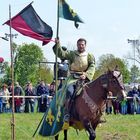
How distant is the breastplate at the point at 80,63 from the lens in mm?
12320

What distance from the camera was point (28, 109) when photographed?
A: 25516mm

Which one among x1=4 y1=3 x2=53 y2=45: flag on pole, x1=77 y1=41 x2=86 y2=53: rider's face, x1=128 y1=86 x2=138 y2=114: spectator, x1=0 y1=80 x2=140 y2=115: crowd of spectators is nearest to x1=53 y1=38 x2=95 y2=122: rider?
x1=77 y1=41 x2=86 y2=53: rider's face

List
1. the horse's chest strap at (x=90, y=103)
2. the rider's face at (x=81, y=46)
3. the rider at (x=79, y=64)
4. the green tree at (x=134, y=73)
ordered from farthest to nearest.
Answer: the green tree at (x=134, y=73) → the rider's face at (x=81, y=46) → the rider at (x=79, y=64) → the horse's chest strap at (x=90, y=103)

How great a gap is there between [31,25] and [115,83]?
225cm

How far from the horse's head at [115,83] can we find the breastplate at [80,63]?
88cm

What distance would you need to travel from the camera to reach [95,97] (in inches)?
464

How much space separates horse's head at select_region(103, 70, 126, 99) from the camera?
11.4 meters

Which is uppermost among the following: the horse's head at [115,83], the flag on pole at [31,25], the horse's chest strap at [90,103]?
the flag on pole at [31,25]

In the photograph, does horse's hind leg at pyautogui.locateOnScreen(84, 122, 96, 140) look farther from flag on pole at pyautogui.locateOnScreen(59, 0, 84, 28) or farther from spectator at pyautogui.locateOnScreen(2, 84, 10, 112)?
spectator at pyautogui.locateOnScreen(2, 84, 10, 112)

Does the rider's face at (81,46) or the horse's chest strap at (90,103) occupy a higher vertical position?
the rider's face at (81,46)

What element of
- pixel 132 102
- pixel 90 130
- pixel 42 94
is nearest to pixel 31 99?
pixel 42 94

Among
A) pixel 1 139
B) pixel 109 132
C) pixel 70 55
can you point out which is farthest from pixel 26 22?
pixel 109 132

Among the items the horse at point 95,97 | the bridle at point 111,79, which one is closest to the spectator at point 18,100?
the horse at point 95,97

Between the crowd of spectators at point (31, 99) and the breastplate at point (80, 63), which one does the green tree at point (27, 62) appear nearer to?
the crowd of spectators at point (31, 99)
